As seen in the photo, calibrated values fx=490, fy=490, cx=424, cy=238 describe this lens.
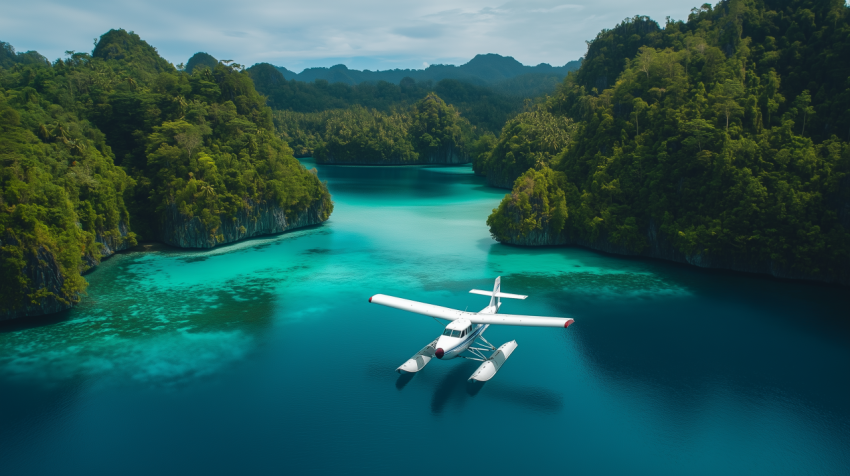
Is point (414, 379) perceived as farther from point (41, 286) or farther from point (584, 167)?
point (584, 167)

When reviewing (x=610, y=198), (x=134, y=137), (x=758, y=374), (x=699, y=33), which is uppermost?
(x=699, y=33)

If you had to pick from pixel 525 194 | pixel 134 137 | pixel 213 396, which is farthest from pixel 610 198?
pixel 134 137

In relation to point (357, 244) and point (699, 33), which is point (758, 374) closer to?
point (357, 244)

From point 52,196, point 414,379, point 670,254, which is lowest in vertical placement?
point 414,379

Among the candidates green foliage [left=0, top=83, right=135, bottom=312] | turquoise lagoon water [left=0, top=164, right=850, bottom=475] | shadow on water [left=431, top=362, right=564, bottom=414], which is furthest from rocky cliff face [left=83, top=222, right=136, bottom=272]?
shadow on water [left=431, top=362, right=564, bottom=414]

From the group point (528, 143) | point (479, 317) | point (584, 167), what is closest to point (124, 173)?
point (479, 317)

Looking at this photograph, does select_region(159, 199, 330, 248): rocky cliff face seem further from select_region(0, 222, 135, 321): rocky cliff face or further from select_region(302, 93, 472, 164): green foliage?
select_region(302, 93, 472, 164): green foliage
